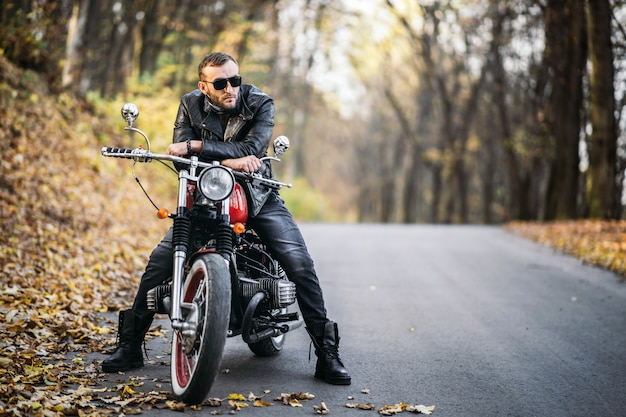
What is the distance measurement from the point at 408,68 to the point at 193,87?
25.2m

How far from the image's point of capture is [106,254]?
1080 cm

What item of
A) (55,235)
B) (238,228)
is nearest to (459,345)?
(238,228)

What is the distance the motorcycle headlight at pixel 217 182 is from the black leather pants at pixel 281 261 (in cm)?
67

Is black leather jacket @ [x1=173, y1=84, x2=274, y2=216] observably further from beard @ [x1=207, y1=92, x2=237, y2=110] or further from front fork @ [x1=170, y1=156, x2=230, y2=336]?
front fork @ [x1=170, y1=156, x2=230, y2=336]

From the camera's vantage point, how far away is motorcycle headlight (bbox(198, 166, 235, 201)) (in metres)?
5.12

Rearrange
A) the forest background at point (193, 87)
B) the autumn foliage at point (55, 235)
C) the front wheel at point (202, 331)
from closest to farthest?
the front wheel at point (202, 331), the autumn foliage at point (55, 235), the forest background at point (193, 87)

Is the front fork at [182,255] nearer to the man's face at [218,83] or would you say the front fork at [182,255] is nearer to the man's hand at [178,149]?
the man's hand at [178,149]

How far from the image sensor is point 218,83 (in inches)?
219

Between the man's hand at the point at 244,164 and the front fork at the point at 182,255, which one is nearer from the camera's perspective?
the front fork at the point at 182,255

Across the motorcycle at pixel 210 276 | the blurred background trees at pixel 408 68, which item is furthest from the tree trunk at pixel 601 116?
the motorcycle at pixel 210 276

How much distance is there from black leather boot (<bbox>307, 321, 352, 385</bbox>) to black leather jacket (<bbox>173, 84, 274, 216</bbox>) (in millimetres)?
1009

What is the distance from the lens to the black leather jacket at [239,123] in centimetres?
571

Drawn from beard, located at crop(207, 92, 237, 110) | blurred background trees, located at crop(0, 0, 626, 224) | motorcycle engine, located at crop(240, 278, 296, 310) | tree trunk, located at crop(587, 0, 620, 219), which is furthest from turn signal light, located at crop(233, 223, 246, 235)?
tree trunk, located at crop(587, 0, 620, 219)

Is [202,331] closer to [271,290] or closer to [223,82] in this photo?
[271,290]
